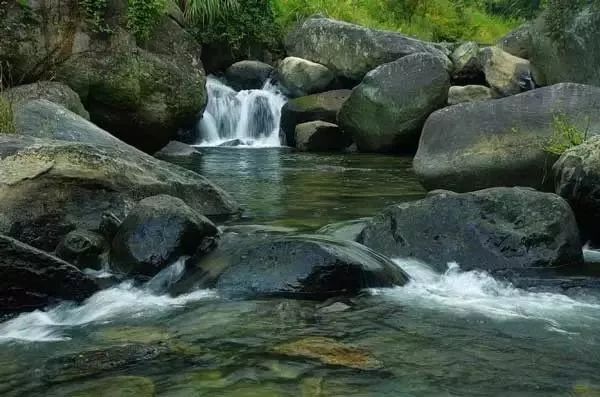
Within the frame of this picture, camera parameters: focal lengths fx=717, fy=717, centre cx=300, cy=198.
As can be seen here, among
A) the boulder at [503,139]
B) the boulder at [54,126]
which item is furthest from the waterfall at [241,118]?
the boulder at [503,139]

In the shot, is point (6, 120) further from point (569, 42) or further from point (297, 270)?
point (569, 42)

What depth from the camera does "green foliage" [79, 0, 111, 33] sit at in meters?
10.8

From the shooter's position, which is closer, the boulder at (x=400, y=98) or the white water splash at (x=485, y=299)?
the white water splash at (x=485, y=299)

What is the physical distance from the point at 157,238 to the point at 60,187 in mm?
1164

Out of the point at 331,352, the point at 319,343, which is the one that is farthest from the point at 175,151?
the point at 331,352

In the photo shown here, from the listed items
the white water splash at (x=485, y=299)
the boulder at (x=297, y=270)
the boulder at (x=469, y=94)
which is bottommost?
the white water splash at (x=485, y=299)

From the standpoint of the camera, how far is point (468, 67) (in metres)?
16.3

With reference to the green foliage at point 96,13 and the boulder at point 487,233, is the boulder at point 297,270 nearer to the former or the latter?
the boulder at point 487,233

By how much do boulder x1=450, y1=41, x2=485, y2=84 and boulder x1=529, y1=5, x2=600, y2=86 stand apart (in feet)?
14.9

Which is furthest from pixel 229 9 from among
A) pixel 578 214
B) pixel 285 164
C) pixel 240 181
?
pixel 578 214

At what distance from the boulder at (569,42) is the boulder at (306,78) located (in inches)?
231

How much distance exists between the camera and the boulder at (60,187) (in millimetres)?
5457

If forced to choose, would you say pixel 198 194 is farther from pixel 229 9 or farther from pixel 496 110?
pixel 229 9

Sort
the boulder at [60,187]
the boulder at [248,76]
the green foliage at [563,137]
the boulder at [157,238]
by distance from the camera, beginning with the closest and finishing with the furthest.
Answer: the boulder at [157,238] → the boulder at [60,187] → the green foliage at [563,137] → the boulder at [248,76]
